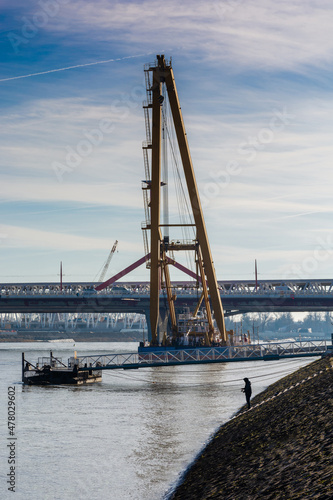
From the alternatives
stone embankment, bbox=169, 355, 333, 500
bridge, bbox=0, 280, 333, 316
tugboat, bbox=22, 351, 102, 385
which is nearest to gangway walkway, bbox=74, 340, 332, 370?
tugboat, bbox=22, 351, 102, 385

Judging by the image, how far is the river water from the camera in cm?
2196

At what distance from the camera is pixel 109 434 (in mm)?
31000

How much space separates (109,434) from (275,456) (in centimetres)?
1377

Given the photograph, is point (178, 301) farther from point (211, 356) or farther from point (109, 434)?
point (109, 434)

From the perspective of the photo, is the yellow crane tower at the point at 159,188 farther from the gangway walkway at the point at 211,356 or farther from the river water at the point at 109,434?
the river water at the point at 109,434

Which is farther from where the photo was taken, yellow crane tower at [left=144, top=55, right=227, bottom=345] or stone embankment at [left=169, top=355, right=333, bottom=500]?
yellow crane tower at [left=144, top=55, right=227, bottom=345]

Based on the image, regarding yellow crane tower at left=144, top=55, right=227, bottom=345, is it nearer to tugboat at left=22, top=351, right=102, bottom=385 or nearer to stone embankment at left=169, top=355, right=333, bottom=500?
tugboat at left=22, top=351, right=102, bottom=385

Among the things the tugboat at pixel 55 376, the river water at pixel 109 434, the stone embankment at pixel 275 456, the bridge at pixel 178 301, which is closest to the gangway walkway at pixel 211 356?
the tugboat at pixel 55 376

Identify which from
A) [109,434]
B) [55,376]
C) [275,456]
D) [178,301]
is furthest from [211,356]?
[178,301]

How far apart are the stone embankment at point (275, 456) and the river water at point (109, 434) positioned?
1.31 m

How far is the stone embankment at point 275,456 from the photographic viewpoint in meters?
15.2

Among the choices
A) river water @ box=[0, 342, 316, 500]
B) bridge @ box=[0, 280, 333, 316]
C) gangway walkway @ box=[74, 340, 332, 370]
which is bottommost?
river water @ box=[0, 342, 316, 500]

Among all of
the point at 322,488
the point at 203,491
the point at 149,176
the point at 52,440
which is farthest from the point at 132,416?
the point at 149,176

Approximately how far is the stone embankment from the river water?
51.6 inches
